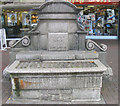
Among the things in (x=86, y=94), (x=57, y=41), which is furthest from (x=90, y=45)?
(x=86, y=94)

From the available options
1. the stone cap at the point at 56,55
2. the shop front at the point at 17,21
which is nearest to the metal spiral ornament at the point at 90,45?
the stone cap at the point at 56,55

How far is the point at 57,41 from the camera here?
5680mm

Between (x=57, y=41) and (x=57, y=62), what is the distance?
88cm

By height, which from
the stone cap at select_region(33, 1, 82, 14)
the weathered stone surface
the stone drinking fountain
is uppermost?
the stone cap at select_region(33, 1, 82, 14)

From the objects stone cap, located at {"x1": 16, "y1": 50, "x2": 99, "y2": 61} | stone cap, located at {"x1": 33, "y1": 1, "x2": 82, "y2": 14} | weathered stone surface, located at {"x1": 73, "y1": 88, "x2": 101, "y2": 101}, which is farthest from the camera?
stone cap, located at {"x1": 33, "y1": 1, "x2": 82, "y2": 14}

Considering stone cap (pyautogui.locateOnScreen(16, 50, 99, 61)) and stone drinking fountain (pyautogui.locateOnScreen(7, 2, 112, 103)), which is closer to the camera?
stone drinking fountain (pyautogui.locateOnScreen(7, 2, 112, 103))

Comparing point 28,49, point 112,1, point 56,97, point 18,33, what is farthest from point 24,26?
point 56,97

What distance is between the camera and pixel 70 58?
209 inches

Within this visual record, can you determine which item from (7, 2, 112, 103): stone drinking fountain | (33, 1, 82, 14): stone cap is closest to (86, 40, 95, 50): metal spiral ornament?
(7, 2, 112, 103): stone drinking fountain

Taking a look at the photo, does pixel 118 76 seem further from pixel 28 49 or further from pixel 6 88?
pixel 6 88

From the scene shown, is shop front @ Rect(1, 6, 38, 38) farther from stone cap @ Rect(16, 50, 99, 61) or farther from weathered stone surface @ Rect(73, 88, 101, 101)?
weathered stone surface @ Rect(73, 88, 101, 101)

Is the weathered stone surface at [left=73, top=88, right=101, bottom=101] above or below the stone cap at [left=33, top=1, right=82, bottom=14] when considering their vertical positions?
below

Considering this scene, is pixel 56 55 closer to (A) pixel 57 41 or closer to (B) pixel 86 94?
(A) pixel 57 41

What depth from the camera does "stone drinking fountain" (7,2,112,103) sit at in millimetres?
4328
